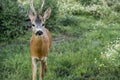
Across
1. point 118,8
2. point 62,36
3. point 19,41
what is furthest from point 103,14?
point 19,41

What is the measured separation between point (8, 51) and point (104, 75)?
265 centimetres

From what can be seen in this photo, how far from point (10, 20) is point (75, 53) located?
7.58 feet

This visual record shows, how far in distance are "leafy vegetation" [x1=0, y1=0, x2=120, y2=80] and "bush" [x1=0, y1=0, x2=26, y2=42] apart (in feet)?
0.87

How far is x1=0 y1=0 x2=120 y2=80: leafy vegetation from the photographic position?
786 centimetres

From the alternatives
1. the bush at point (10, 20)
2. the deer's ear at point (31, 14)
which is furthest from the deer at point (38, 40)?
the bush at point (10, 20)

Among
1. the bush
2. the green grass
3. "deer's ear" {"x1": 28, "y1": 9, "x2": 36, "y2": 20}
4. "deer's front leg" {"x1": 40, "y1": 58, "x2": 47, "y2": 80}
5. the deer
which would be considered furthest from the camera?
the bush

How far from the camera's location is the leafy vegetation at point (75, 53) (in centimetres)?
786

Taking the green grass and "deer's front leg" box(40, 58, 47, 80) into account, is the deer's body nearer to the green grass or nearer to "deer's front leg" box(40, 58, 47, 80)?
"deer's front leg" box(40, 58, 47, 80)

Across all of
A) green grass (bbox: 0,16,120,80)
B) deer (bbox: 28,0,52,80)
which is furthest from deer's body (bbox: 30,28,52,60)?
green grass (bbox: 0,16,120,80)

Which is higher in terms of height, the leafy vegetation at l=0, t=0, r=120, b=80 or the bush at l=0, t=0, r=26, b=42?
the bush at l=0, t=0, r=26, b=42

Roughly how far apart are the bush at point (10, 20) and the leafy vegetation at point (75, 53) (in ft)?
0.87

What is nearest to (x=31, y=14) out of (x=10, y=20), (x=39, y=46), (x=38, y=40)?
(x=38, y=40)

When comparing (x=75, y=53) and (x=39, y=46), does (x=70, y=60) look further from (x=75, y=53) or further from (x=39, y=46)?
(x=39, y=46)

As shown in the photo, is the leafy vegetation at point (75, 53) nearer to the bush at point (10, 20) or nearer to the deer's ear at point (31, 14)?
the bush at point (10, 20)
